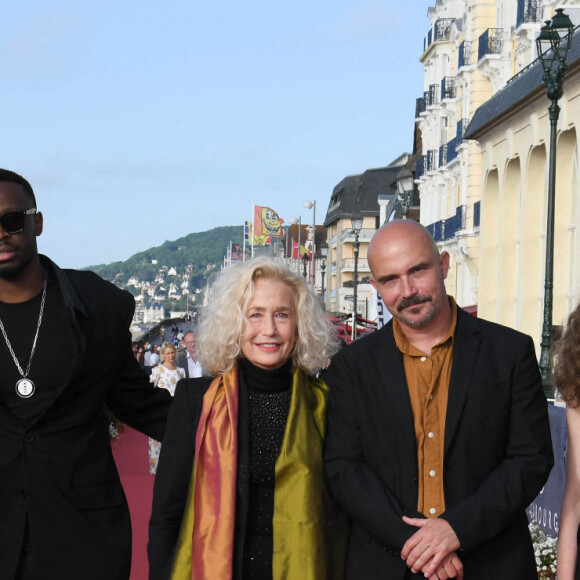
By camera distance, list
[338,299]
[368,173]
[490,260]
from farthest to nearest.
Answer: [368,173] < [338,299] < [490,260]

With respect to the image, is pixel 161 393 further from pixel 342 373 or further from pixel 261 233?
pixel 261 233

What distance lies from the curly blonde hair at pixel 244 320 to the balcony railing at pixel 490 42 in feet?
118

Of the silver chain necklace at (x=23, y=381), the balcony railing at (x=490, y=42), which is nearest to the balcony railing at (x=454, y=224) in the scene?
the balcony railing at (x=490, y=42)

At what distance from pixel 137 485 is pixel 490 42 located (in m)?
28.6

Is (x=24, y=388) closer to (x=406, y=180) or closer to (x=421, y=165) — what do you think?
(x=406, y=180)

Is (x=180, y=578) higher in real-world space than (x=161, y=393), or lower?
lower

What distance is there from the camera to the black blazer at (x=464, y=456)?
4.27 meters

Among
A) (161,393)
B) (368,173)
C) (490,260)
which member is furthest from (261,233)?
(161,393)

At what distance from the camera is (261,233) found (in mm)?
93625

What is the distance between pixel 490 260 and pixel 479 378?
1086 inches

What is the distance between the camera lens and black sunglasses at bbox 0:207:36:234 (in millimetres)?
4324

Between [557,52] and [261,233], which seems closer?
[557,52]

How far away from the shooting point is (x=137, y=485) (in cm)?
1469

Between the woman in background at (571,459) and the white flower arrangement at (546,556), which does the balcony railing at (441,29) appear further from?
the woman in background at (571,459)
